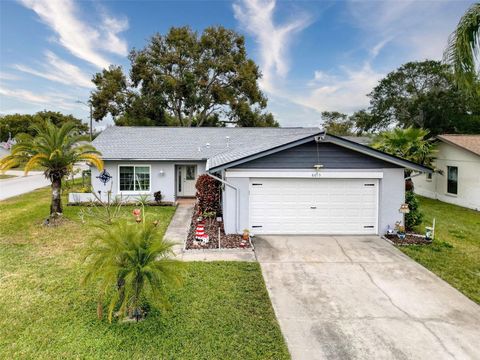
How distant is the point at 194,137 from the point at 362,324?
16676 mm

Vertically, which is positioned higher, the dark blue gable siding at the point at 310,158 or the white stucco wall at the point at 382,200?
the dark blue gable siding at the point at 310,158

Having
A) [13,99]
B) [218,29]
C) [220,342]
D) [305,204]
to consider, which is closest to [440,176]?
[305,204]

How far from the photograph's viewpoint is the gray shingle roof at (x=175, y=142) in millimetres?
16609

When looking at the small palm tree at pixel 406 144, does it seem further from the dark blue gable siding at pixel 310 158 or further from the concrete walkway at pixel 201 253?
the concrete walkway at pixel 201 253

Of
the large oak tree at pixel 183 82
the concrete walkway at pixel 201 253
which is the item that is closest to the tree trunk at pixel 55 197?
the concrete walkway at pixel 201 253

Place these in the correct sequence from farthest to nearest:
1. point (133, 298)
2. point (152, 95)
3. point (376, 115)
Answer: point (376, 115) < point (152, 95) < point (133, 298)

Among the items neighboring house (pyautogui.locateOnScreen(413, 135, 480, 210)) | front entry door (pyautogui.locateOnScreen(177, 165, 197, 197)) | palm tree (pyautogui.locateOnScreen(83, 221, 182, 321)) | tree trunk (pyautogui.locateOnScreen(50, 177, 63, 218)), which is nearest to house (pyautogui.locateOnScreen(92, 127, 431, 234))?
palm tree (pyautogui.locateOnScreen(83, 221, 182, 321))

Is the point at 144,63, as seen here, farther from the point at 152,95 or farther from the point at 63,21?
the point at 63,21

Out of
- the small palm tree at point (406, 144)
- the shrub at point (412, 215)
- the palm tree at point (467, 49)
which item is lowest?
the shrub at point (412, 215)

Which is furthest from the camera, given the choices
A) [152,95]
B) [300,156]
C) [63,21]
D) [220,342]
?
[152,95]

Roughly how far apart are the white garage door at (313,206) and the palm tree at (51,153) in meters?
7.72

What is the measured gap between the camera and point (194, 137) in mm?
20094

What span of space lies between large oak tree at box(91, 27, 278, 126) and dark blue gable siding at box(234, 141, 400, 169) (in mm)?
27381

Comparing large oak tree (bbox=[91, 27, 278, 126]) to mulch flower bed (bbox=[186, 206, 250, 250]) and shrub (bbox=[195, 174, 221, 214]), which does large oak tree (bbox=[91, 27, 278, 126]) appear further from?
mulch flower bed (bbox=[186, 206, 250, 250])
